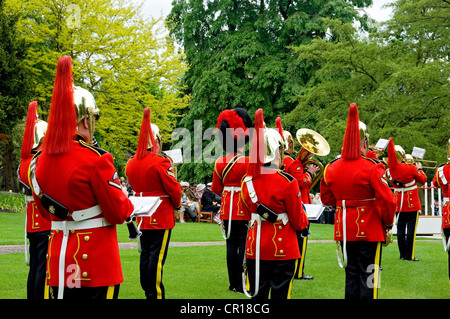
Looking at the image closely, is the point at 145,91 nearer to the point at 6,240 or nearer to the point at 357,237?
the point at 6,240

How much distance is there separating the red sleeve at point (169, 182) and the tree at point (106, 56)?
21.1 metres

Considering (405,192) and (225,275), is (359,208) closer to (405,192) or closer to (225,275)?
(225,275)

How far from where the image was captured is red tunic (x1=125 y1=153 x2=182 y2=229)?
720 cm

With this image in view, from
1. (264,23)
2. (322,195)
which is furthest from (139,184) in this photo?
(264,23)

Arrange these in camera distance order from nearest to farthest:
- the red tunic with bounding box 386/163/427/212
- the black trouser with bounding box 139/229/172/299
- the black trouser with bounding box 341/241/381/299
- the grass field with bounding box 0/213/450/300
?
1. the black trouser with bounding box 341/241/381/299
2. the black trouser with bounding box 139/229/172/299
3. the grass field with bounding box 0/213/450/300
4. the red tunic with bounding box 386/163/427/212

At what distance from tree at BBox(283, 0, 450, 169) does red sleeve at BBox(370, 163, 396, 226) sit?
1790cm

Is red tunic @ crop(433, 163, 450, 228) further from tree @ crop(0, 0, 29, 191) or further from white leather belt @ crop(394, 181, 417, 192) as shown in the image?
tree @ crop(0, 0, 29, 191)

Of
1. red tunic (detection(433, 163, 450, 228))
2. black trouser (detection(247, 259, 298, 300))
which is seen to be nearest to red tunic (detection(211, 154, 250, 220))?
black trouser (detection(247, 259, 298, 300))

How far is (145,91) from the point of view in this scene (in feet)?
101

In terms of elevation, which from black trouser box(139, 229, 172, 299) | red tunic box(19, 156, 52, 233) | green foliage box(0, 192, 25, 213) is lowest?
green foliage box(0, 192, 25, 213)

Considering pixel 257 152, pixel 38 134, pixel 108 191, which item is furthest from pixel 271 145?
pixel 38 134

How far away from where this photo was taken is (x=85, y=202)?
166 inches

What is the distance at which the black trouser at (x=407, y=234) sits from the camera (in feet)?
39.8
